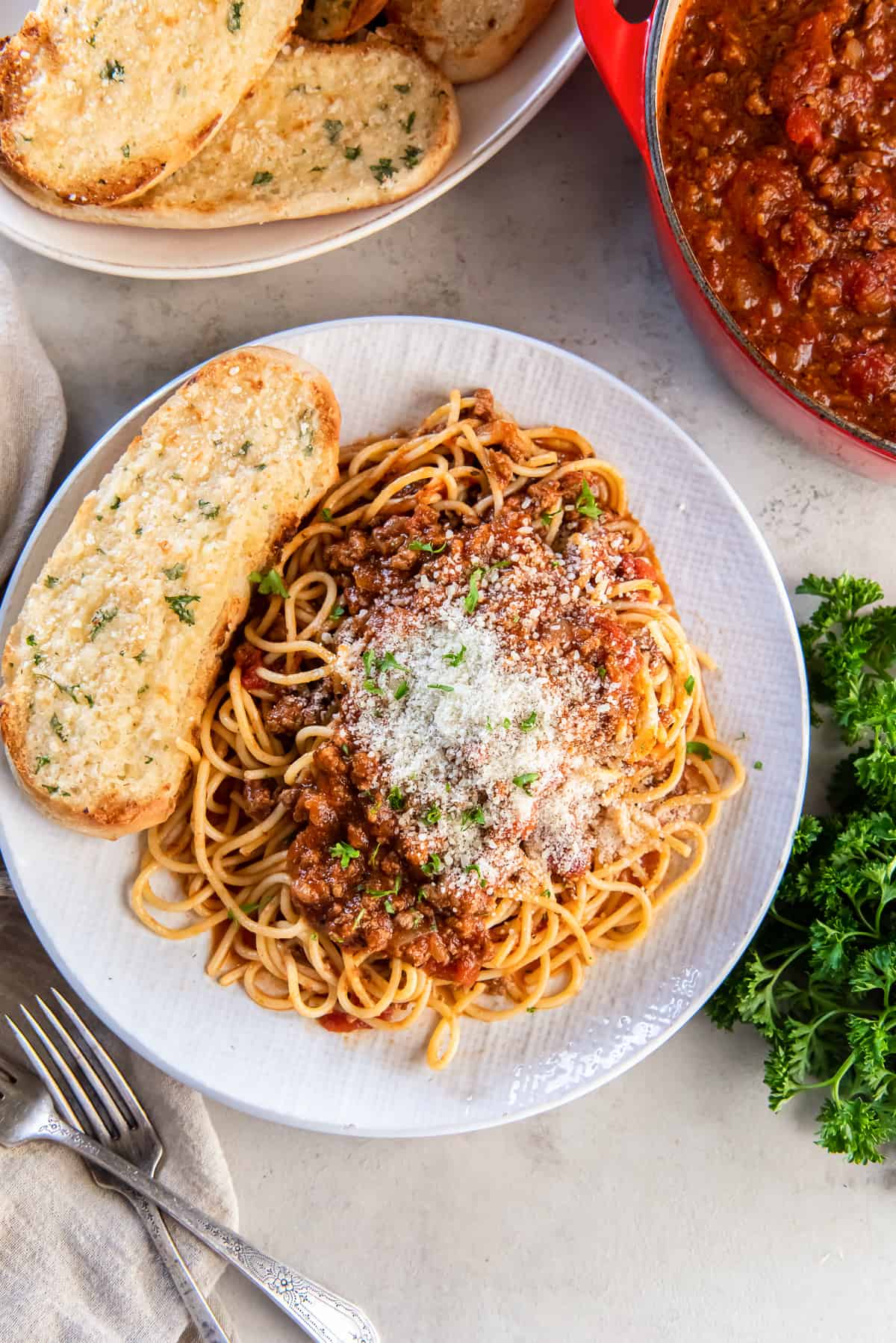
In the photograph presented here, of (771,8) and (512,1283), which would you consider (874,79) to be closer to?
(771,8)

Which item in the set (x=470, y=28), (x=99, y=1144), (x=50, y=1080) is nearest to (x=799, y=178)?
(x=470, y=28)

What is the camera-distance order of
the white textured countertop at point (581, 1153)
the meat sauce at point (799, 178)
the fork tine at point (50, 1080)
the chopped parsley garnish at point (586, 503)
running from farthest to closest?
the white textured countertop at point (581, 1153) < the fork tine at point (50, 1080) < the chopped parsley garnish at point (586, 503) < the meat sauce at point (799, 178)

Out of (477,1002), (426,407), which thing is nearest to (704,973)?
(477,1002)

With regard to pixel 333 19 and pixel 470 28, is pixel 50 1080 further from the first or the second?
pixel 470 28

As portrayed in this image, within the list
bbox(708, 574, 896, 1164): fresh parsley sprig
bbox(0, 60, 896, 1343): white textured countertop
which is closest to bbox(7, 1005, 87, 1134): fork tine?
bbox(0, 60, 896, 1343): white textured countertop

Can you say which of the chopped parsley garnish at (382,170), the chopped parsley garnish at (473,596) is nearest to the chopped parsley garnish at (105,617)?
the chopped parsley garnish at (473,596)

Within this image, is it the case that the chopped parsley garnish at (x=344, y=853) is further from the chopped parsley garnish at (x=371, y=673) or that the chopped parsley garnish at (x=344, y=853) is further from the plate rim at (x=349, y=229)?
the plate rim at (x=349, y=229)
